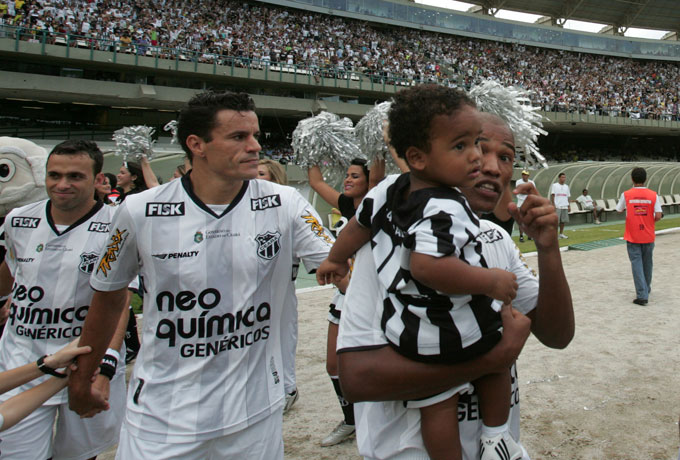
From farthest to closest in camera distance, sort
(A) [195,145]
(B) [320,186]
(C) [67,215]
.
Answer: (B) [320,186]
(C) [67,215]
(A) [195,145]

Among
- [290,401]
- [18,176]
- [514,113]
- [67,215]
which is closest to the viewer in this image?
[514,113]

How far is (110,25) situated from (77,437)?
29.2 m

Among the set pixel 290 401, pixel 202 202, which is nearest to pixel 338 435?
pixel 290 401

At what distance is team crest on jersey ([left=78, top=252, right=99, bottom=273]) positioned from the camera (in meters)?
2.65

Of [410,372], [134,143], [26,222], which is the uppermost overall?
[134,143]

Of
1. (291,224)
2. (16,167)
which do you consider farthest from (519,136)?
(16,167)

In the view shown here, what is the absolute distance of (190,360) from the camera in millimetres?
1954

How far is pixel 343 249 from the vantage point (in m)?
1.77

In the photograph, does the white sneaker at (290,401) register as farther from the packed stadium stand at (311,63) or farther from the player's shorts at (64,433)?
the packed stadium stand at (311,63)

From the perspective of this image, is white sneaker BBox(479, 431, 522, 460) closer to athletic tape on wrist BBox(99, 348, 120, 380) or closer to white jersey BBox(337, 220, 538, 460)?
white jersey BBox(337, 220, 538, 460)

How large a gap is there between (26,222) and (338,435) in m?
2.46

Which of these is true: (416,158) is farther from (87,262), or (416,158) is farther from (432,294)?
(87,262)

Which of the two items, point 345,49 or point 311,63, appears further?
point 345,49

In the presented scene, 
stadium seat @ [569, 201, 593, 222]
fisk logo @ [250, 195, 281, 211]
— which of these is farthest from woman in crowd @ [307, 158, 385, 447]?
stadium seat @ [569, 201, 593, 222]
